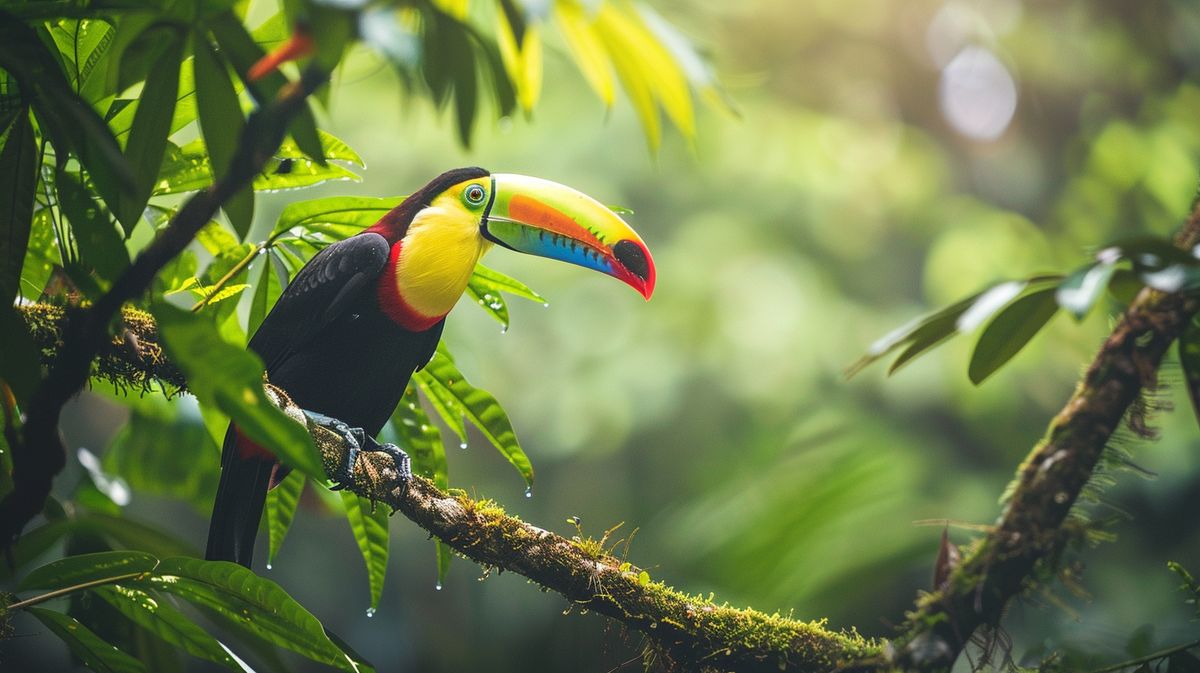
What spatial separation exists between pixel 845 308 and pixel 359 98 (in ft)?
10.6

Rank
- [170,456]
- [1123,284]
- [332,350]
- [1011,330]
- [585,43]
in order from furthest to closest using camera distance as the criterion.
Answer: [170,456]
[332,350]
[1011,330]
[1123,284]
[585,43]

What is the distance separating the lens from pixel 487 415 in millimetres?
1660

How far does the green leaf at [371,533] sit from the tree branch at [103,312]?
0.59 metres

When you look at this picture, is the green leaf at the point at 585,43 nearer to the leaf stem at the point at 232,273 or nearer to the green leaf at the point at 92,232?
the green leaf at the point at 92,232

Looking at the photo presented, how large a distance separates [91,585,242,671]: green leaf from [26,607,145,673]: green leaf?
0.19ft

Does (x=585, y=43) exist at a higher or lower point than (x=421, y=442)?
higher

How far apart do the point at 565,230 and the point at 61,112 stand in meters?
0.86

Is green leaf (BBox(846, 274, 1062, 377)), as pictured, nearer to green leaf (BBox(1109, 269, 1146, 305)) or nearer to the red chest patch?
green leaf (BBox(1109, 269, 1146, 305))

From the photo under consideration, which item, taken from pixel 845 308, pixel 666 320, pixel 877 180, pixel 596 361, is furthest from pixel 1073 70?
pixel 596 361

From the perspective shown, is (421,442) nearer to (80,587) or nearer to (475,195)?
(475,195)

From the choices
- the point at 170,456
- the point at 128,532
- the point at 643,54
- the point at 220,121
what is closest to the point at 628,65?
the point at 643,54

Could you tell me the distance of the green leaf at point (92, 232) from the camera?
116 cm

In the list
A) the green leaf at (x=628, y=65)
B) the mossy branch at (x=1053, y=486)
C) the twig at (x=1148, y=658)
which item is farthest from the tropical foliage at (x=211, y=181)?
the twig at (x=1148, y=658)

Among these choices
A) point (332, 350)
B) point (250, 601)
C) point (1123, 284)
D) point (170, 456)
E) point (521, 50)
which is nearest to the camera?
point (521, 50)
